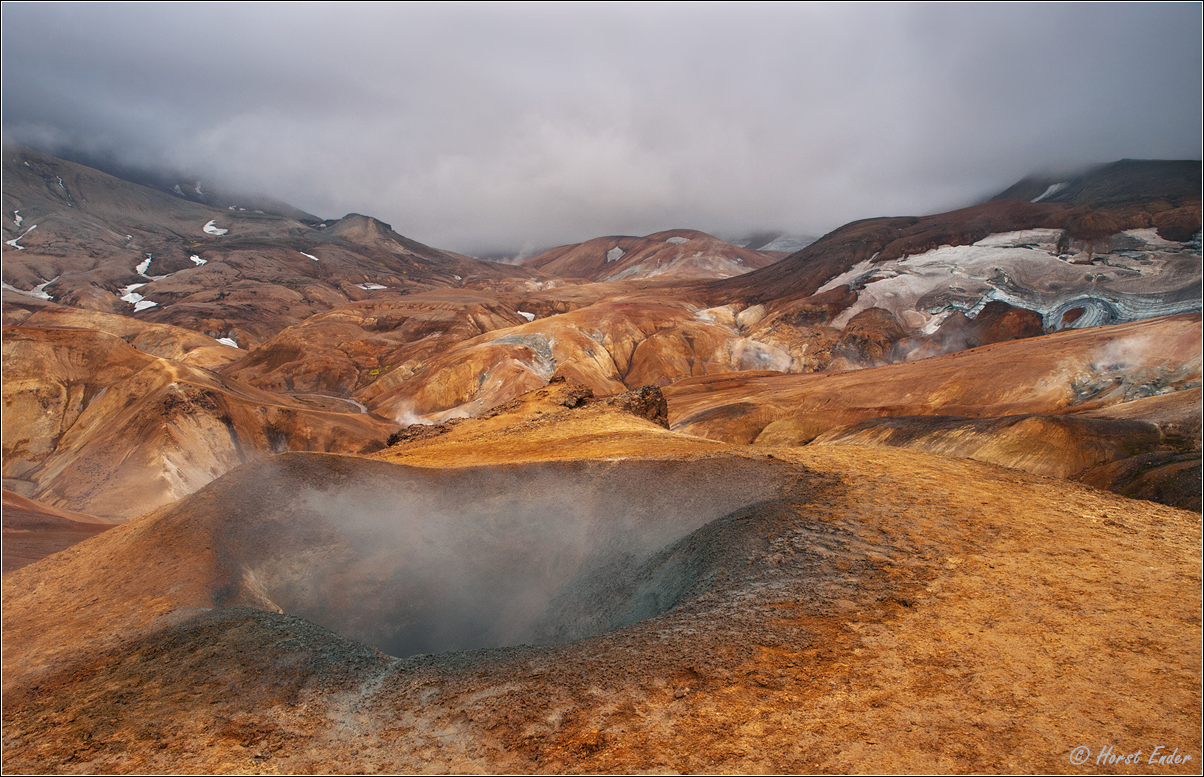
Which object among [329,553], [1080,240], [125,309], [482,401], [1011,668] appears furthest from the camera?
[125,309]

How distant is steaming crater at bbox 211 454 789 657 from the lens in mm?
13773

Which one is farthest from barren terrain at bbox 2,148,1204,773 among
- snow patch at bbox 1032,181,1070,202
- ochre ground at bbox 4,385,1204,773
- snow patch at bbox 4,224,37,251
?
snow patch at bbox 4,224,37,251

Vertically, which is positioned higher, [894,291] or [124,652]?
[894,291]

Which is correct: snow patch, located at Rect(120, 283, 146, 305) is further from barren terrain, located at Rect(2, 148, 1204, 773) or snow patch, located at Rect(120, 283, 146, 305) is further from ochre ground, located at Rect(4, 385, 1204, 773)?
ochre ground, located at Rect(4, 385, 1204, 773)

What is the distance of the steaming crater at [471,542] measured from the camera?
13.8m

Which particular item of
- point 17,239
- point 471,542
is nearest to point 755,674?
point 471,542

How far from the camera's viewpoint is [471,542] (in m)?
16.4

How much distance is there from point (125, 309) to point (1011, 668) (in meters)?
166

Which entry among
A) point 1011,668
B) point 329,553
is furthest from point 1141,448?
point 329,553

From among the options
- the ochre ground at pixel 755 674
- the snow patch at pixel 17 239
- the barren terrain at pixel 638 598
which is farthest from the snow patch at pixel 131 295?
the ochre ground at pixel 755 674

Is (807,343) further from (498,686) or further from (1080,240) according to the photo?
(498,686)

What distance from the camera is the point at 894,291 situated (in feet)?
299

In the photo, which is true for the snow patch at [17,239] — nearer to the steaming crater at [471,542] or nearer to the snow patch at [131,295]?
the snow patch at [131,295]

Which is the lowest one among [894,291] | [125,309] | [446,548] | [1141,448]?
[1141,448]
